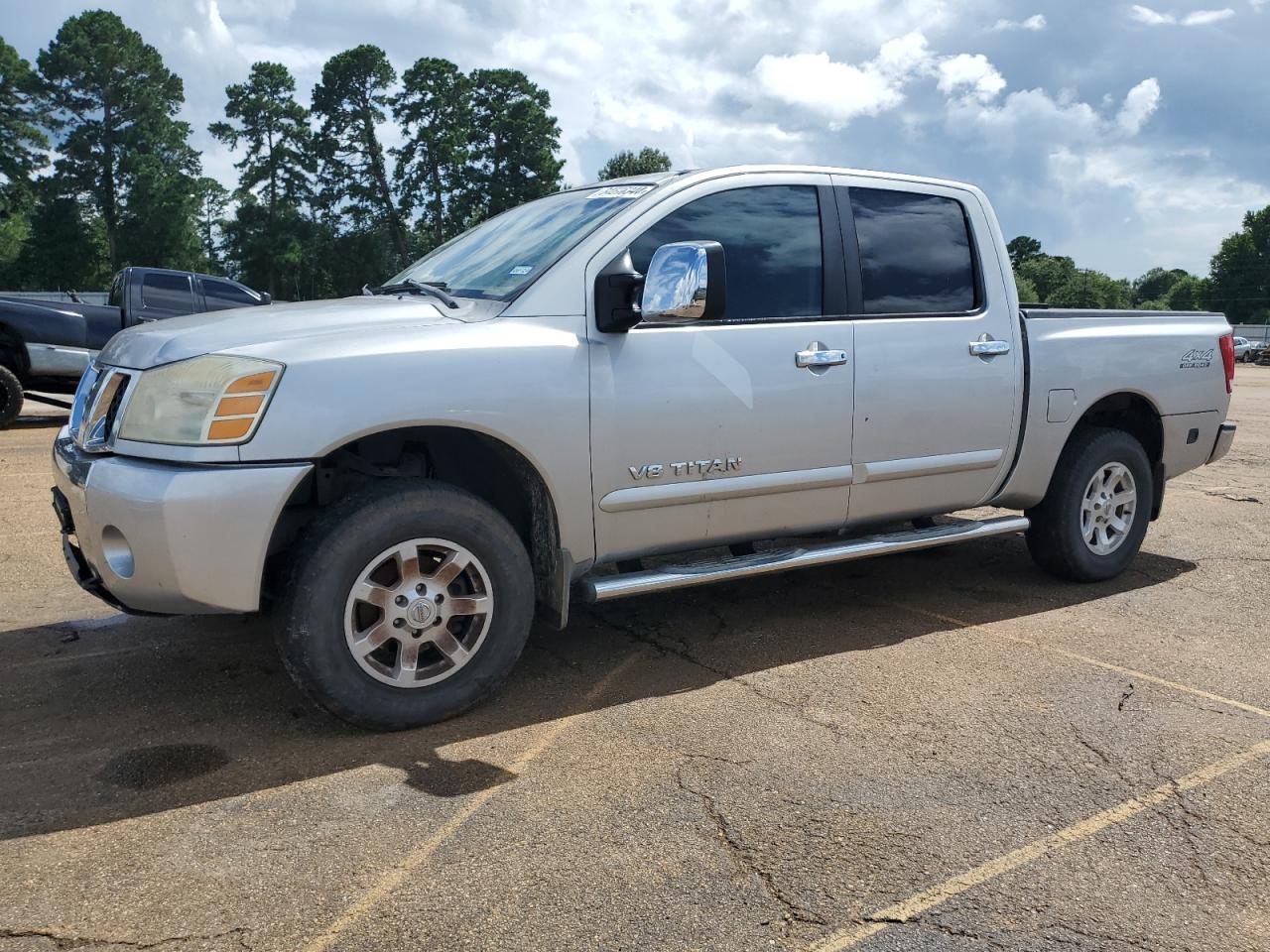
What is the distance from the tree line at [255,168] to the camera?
5475 centimetres

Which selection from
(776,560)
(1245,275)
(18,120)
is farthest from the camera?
(1245,275)

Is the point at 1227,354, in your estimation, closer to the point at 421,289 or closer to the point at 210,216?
the point at 421,289

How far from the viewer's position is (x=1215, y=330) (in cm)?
586

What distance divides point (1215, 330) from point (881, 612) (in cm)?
260

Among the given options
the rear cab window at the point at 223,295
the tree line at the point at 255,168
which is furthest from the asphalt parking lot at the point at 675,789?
the tree line at the point at 255,168

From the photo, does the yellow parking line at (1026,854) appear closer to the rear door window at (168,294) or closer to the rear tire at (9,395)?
the rear tire at (9,395)

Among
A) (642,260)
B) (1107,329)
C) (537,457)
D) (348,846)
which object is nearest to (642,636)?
(537,457)

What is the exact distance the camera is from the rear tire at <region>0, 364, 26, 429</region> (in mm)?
10609

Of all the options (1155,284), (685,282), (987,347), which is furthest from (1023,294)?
(1155,284)

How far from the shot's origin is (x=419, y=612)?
11.4ft

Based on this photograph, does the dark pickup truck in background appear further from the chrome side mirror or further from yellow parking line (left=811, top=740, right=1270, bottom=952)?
yellow parking line (left=811, top=740, right=1270, bottom=952)

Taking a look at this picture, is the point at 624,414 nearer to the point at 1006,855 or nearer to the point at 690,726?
the point at 690,726

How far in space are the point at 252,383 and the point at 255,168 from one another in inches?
2479

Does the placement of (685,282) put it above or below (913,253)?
below
